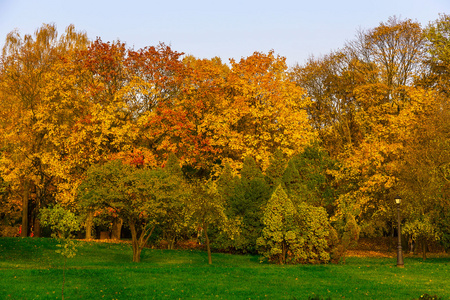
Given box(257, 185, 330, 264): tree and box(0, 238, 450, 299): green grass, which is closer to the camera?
box(0, 238, 450, 299): green grass

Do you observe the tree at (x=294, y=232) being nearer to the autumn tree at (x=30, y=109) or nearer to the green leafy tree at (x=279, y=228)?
the green leafy tree at (x=279, y=228)

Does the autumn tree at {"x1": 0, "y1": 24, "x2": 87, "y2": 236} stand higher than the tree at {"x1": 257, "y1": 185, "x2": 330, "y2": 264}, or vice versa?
the autumn tree at {"x1": 0, "y1": 24, "x2": 87, "y2": 236}

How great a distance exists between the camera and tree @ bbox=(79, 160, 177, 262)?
79.3ft

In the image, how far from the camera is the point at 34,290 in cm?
1720

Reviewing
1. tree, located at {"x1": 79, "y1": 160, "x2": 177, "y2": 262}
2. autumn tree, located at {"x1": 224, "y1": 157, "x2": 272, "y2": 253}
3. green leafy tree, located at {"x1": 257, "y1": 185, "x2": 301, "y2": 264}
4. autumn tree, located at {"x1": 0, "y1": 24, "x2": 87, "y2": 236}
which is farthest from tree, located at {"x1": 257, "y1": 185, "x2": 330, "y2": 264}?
autumn tree, located at {"x1": 0, "y1": 24, "x2": 87, "y2": 236}

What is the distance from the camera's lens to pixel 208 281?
64.8 feet

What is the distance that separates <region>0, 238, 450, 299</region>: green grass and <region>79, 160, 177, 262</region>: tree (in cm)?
298

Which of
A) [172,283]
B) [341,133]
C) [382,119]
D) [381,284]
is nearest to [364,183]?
A: [382,119]

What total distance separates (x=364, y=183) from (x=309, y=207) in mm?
12179

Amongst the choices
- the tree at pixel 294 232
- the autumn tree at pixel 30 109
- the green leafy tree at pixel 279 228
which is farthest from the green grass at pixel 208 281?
the autumn tree at pixel 30 109

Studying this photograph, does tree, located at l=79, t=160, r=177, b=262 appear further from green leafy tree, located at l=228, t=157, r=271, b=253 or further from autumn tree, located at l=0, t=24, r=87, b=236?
autumn tree, located at l=0, t=24, r=87, b=236

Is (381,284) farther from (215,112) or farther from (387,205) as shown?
(215,112)

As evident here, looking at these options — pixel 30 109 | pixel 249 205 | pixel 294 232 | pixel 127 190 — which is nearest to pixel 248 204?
pixel 249 205

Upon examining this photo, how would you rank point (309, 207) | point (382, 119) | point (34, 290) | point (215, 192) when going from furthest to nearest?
point (382, 119) → point (309, 207) → point (215, 192) → point (34, 290)
